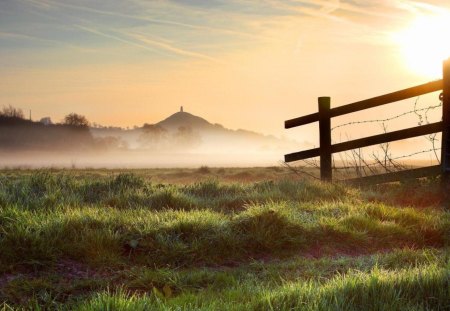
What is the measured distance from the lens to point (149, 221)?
6457mm

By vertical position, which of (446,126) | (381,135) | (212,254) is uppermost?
(446,126)

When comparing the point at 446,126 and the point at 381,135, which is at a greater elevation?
the point at 446,126

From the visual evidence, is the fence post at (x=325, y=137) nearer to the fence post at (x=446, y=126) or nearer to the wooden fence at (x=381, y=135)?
the wooden fence at (x=381, y=135)

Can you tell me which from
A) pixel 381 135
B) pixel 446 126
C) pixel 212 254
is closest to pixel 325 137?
pixel 381 135

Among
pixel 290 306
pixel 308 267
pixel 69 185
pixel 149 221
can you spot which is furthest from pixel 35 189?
pixel 290 306

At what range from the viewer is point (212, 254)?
6090 millimetres

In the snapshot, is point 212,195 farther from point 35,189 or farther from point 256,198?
point 35,189

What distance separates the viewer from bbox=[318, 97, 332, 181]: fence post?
11.6m

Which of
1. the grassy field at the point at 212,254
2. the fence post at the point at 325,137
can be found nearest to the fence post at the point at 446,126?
the grassy field at the point at 212,254

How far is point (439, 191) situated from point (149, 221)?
660 cm

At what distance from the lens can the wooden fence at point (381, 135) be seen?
1028 cm

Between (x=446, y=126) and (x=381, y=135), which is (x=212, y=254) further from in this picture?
(x=446, y=126)

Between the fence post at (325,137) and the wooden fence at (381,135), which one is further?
the fence post at (325,137)

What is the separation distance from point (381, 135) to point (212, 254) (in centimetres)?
624
